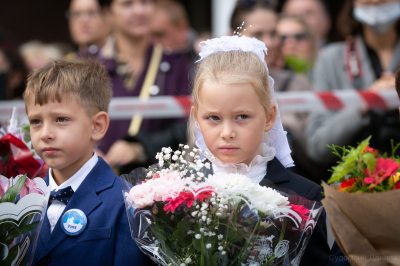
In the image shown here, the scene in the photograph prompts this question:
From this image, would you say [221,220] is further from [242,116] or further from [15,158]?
[15,158]

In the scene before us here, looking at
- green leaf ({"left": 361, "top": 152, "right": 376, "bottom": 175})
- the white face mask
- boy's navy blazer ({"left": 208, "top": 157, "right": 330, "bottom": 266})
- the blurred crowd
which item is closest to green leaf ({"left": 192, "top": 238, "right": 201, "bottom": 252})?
boy's navy blazer ({"left": 208, "top": 157, "right": 330, "bottom": 266})

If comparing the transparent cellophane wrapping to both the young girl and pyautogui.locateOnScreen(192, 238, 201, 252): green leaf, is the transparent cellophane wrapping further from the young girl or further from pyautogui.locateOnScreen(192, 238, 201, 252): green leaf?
the young girl

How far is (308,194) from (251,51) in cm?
84

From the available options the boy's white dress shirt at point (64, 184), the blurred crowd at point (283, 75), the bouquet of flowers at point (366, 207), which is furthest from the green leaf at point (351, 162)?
the blurred crowd at point (283, 75)

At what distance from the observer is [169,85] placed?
5016mm

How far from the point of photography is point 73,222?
2.61 metres

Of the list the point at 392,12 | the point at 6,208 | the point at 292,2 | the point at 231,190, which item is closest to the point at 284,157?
the point at 231,190

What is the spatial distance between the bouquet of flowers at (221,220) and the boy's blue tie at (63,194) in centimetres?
63

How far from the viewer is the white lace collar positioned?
268 centimetres

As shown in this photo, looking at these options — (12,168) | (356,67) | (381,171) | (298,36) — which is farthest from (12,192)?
(298,36)

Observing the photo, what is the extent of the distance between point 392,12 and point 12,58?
14.8ft

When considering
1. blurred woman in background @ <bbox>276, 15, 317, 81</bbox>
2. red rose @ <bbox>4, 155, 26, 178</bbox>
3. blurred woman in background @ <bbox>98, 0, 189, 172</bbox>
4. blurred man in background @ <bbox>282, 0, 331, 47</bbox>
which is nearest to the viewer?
red rose @ <bbox>4, 155, 26, 178</bbox>

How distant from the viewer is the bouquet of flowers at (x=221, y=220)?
2.14m

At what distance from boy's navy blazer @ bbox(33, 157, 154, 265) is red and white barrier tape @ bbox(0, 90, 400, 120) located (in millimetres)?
2212
